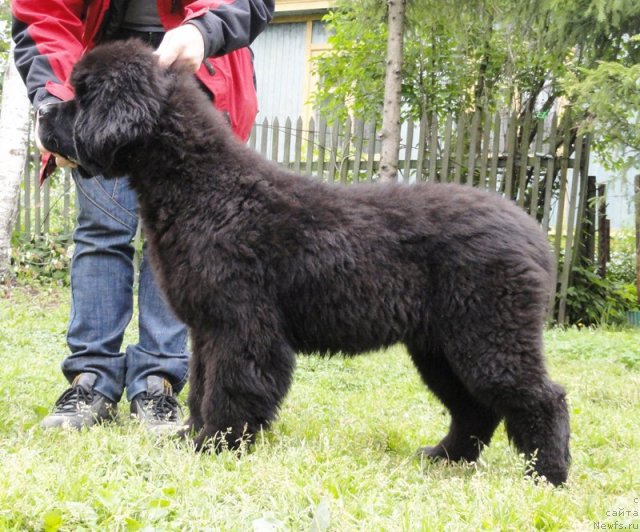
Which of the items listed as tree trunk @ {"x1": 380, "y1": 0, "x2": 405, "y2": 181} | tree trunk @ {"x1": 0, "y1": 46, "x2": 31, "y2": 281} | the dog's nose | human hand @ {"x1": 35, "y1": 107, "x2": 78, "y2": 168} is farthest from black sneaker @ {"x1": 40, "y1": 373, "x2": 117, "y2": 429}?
tree trunk @ {"x1": 0, "y1": 46, "x2": 31, "y2": 281}

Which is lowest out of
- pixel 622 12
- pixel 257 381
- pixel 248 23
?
pixel 257 381

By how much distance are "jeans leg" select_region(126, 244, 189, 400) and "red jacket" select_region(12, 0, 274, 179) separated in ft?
3.11

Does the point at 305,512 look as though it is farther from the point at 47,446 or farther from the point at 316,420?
the point at 316,420

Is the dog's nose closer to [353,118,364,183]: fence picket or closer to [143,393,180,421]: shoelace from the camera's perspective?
[143,393,180,421]: shoelace

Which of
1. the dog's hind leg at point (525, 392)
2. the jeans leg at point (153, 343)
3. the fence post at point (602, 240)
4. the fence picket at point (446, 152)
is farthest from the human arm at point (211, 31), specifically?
the fence post at point (602, 240)

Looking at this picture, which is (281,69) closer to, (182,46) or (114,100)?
(182,46)

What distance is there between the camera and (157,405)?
3852 mm

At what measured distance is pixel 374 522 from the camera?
226 cm

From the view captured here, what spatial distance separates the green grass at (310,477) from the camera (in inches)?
87.0

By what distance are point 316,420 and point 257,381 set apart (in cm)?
98

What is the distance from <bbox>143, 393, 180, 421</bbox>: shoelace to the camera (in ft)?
12.5

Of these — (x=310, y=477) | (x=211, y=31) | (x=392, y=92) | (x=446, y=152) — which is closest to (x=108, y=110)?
(x=211, y=31)

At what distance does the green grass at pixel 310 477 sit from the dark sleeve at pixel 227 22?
177cm

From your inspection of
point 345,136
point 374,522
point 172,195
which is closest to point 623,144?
point 345,136
